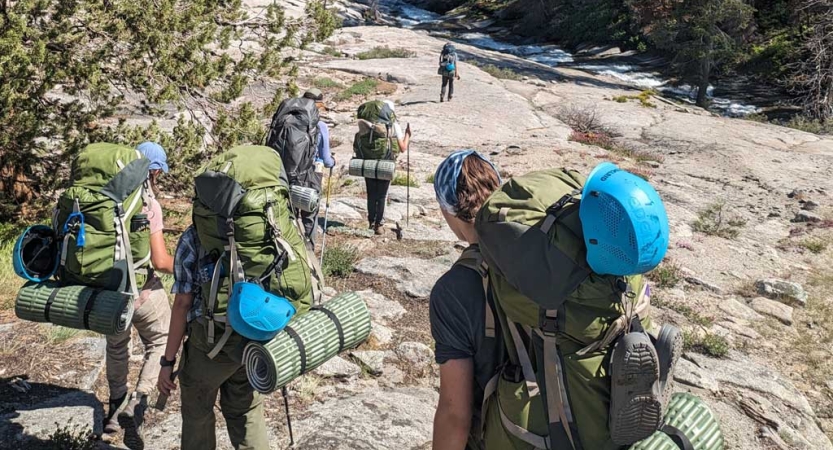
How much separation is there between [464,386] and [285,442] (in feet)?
8.29

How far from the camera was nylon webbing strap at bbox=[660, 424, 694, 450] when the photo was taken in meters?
2.29

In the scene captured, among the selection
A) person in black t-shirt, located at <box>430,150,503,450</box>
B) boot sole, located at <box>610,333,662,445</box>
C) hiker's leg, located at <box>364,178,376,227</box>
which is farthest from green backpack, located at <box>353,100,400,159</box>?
boot sole, located at <box>610,333,662,445</box>

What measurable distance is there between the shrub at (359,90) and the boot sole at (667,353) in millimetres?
19905

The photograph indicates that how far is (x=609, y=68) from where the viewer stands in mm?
35812

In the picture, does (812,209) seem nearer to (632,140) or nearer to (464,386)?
(632,140)

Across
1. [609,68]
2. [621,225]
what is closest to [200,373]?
[621,225]

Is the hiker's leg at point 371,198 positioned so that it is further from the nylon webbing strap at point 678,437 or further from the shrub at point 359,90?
the shrub at point 359,90

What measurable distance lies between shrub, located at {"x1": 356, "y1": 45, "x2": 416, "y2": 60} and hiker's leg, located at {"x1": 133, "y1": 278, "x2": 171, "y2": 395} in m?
26.7

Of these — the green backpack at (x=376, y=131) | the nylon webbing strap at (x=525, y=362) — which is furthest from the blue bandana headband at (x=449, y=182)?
the green backpack at (x=376, y=131)

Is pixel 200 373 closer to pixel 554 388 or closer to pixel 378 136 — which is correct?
pixel 554 388

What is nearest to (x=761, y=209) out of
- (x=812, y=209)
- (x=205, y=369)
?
(x=812, y=209)

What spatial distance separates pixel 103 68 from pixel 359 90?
1492 centimetres

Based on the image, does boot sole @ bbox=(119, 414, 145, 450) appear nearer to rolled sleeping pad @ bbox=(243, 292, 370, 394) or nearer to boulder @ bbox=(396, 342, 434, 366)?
rolled sleeping pad @ bbox=(243, 292, 370, 394)

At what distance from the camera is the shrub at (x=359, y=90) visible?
21617 millimetres
